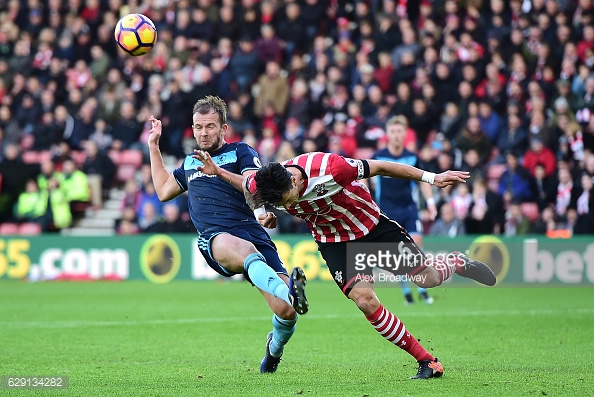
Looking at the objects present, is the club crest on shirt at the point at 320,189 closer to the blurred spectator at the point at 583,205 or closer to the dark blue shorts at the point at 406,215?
the dark blue shorts at the point at 406,215

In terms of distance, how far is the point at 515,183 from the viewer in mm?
17188

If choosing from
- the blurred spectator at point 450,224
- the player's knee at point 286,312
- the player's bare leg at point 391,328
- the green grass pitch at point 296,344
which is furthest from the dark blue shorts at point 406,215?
the player's bare leg at point 391,328

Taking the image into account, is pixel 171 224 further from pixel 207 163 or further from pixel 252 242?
pixel 207 163

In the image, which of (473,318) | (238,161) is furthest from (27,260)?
(238,161)

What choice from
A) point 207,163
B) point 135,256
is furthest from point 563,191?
point 207,163

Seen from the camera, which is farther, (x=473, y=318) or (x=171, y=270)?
(x=171, y=270)

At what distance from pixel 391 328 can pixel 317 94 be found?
13.2 m

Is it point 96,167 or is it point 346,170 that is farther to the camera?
point 96,167

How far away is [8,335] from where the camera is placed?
10367mm

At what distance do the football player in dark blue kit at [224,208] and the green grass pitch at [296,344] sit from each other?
502 mm

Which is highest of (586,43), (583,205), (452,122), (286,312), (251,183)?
(586,43)

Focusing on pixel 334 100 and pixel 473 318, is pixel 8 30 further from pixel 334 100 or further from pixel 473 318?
pixel 473 318

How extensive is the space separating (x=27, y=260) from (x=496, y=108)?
9.62m

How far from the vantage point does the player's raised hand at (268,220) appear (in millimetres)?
7328
